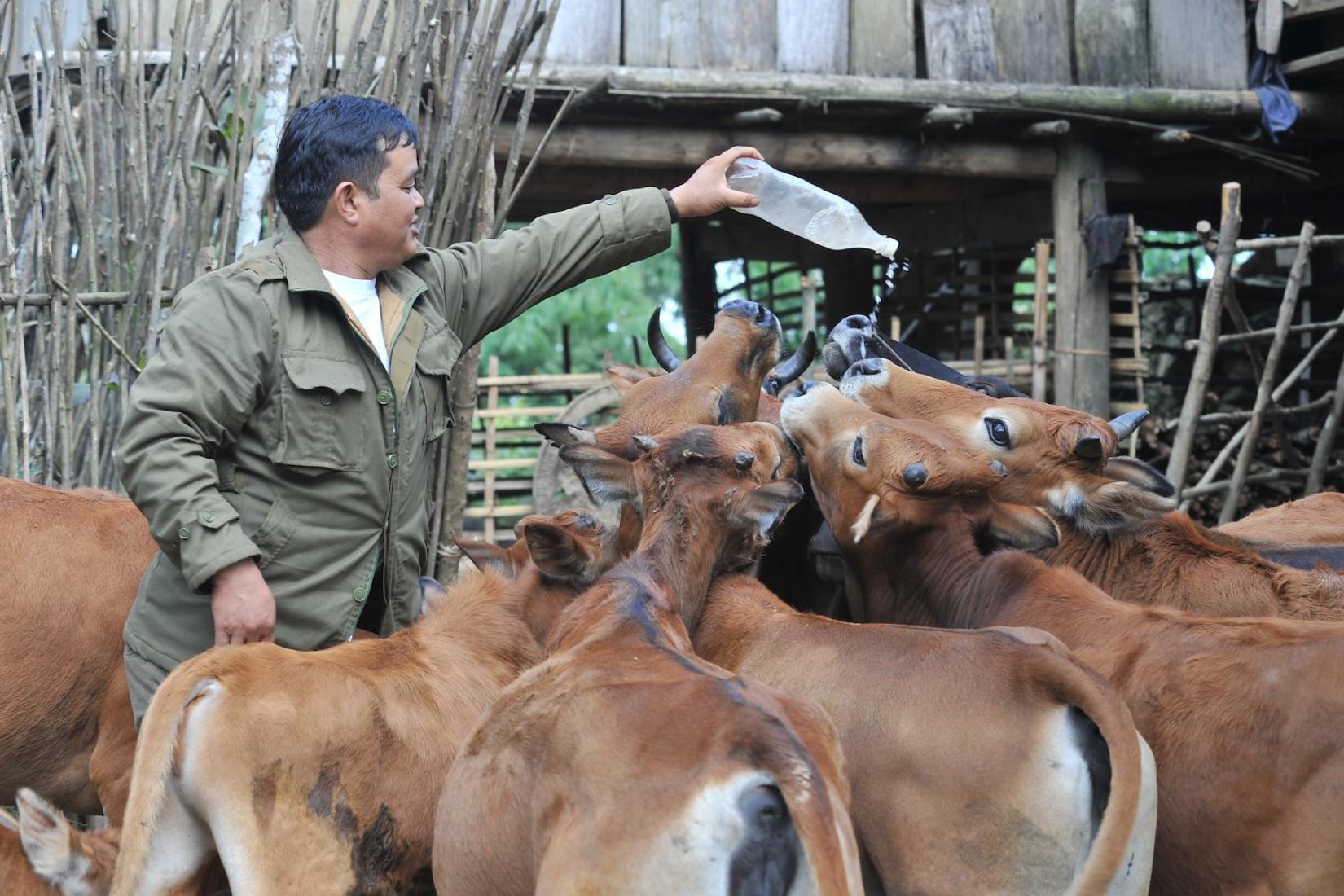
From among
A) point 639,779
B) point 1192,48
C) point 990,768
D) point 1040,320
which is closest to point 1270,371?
point 1040,320

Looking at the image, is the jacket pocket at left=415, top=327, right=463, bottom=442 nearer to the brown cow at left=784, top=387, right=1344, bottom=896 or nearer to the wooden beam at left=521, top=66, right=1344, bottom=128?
the brown cow at left=784, top=387, right=1344, bottom=896

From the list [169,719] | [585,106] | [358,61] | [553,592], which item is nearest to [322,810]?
[169,719]

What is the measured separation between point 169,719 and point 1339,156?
1076cm

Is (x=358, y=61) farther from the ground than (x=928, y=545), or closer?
farther from the ground

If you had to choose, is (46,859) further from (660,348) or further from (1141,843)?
(660,348)

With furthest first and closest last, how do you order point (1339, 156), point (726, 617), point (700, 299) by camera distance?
point (700, 299) → point (1339, 156) → point (726, 617)

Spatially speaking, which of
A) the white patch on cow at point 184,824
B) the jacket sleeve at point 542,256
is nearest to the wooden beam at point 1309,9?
the jacket sleeve at point 542,256

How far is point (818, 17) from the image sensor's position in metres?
9.72

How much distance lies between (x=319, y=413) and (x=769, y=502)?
130cm

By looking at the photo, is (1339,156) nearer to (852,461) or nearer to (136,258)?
(852,461)

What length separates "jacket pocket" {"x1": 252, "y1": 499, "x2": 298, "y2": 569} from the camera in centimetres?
398

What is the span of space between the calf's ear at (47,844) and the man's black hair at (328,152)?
1.78m

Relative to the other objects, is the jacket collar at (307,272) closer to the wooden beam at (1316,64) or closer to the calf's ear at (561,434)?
the calf's ear at (561,434)

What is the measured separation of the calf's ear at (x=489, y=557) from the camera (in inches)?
170
